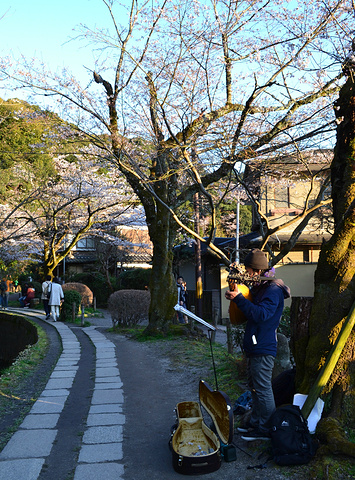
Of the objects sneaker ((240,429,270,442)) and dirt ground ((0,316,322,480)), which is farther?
sneaker ((240,429,270,442))

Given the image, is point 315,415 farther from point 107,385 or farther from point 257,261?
point 107,385

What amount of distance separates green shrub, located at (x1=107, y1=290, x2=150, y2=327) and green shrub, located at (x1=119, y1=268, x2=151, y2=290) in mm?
12911

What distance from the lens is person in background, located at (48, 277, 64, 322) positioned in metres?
17.0

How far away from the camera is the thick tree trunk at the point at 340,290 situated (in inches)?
150

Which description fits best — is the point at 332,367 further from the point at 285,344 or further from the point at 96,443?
the point at 96,443

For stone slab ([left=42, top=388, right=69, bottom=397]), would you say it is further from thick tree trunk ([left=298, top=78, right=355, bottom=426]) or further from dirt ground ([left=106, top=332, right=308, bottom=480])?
thick tree trunk ([left=298, top=78, right=355, bottom=426])

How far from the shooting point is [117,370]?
7.76 meters

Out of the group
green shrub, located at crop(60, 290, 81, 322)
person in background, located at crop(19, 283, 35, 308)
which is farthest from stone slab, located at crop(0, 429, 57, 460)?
person in background, located at crop(19, 283, 35, 308)

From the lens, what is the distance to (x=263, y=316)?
3988 millimetres

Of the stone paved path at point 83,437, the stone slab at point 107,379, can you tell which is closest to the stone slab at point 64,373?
the stone paved path at point 83,437

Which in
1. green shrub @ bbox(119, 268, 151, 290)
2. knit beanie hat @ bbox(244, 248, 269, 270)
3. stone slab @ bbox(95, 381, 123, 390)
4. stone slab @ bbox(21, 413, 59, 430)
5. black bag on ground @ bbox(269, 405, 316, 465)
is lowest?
stone slab @ bbox(95, 381, 123, 390)

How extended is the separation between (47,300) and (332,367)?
52.0 feet

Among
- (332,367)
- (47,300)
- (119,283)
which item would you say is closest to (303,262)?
(47,300)

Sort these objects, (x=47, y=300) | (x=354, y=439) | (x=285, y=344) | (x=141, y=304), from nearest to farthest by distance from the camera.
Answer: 1. (x=354, y=439)
2. (x=285, y=344)
3. (x=141, y=304)
4. (x=47, y=300)
